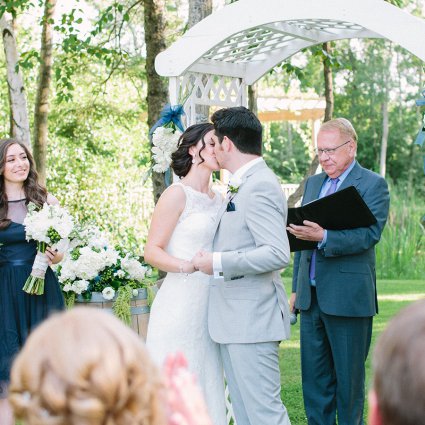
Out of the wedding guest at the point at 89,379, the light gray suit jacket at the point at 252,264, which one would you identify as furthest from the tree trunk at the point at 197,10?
the wedding guest at the point at 89,379

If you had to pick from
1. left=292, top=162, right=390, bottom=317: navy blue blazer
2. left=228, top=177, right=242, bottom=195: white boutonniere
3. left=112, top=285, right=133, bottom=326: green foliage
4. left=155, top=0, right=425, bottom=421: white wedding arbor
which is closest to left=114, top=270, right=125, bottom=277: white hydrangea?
left=112, top=285, right=133, bottom=326: green foliage

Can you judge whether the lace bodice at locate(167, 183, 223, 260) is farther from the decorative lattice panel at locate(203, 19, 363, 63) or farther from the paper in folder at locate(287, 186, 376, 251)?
the decorative lattice panel at locate(203, 19, 363, 63)

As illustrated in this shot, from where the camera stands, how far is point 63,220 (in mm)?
5074

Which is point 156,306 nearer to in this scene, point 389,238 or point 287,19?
point 287,19

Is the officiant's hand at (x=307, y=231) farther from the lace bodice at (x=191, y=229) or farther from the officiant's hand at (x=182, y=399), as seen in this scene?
the officiant's hand at (x=182, y=399)

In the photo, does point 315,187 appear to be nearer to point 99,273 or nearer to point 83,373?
point 99,273

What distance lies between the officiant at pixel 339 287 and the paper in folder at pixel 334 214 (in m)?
0.05

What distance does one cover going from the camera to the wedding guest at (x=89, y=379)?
144 cm

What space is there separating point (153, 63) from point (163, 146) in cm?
344

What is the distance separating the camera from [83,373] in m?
1.45

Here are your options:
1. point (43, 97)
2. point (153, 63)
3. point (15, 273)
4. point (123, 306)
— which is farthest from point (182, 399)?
point (43, 97)

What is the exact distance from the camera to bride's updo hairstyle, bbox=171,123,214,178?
14.9ft

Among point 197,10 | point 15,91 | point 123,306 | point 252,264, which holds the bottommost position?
point 123,306

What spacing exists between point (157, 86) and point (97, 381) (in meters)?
7.02
